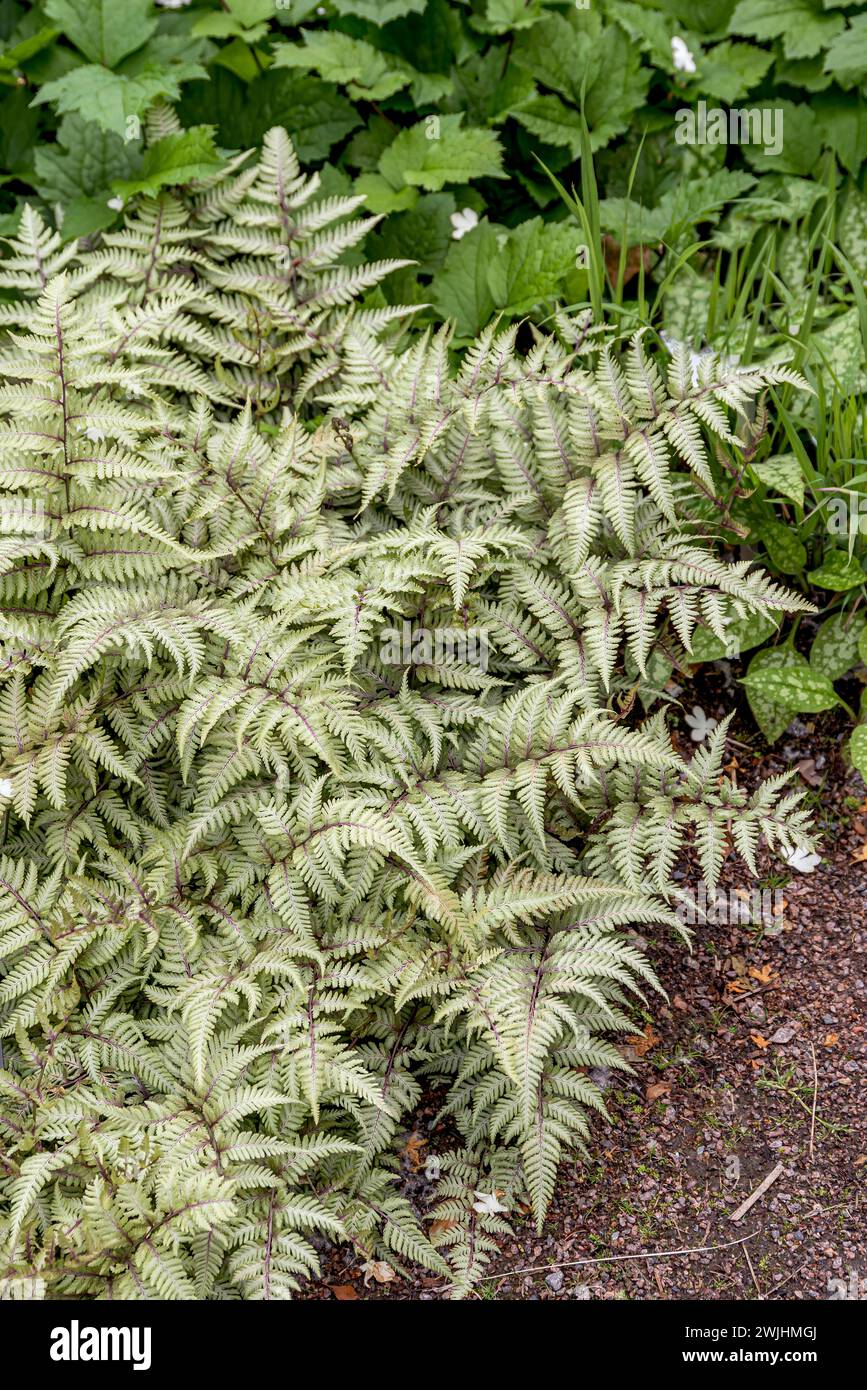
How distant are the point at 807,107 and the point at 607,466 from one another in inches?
88.6

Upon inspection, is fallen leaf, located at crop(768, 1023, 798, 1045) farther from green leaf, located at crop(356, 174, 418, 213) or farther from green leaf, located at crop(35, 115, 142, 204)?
green leaf, located at crop(35, 115, 142, 204)

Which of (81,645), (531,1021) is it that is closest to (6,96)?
(81,645)

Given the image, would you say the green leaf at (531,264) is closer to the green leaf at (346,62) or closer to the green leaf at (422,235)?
the green leaf at (422,235)

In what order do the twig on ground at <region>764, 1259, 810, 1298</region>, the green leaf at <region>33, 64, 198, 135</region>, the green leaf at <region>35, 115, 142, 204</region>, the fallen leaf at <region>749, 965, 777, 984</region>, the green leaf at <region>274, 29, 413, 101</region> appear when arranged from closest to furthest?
the twig on ground at <region>764, 1259, 810, 1298</region>, the fallen leaf at <region>749, 965, 777, 984</region>, the green leaf at <region>33, 64, 198, 135</region>, the green leaf at <region>35, 115, 142, 204</region>, the green leaf at <region>274, 29, 413, 101</region>

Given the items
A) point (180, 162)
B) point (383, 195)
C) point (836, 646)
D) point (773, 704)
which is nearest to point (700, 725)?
point (773, 704)

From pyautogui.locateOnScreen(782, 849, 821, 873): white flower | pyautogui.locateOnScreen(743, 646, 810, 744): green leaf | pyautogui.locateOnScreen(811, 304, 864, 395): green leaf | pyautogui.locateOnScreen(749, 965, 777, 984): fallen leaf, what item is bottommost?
pyautogui.locateOnScreen(749, 965, 777, 984): fallen leaf

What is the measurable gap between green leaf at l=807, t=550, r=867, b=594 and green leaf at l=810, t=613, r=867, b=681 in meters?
0.11

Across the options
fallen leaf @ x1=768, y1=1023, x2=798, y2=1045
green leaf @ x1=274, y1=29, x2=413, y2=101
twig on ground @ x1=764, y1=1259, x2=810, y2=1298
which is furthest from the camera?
green leaf @ x1=274, y1=29, x2=413, y2=101

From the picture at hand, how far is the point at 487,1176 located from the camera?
9.78 ft

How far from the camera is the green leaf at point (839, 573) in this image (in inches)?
136

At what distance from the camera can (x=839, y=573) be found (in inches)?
138

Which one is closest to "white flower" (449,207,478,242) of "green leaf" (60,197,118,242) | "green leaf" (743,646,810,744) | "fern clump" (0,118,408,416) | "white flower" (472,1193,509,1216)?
"fern clump" (0,118,408,416)

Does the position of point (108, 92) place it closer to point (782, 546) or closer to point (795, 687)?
point (782, 546)

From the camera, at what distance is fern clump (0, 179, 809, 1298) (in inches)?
110
